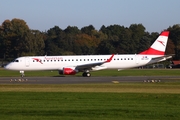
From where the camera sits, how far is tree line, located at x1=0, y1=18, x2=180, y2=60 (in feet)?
396

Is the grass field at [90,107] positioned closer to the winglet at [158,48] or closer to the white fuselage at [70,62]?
the white fuselage at [70,62]

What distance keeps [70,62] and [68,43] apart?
85969 millimetres

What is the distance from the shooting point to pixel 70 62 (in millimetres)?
55062

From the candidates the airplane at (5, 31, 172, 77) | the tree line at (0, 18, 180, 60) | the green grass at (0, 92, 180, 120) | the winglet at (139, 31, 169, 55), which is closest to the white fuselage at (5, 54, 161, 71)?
the airplane at (5, 31, 172, 77)

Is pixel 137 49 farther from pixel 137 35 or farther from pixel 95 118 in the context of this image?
pixel 95 118

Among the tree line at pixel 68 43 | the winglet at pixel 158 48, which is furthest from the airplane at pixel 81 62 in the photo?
the tree line at pixel 68 43

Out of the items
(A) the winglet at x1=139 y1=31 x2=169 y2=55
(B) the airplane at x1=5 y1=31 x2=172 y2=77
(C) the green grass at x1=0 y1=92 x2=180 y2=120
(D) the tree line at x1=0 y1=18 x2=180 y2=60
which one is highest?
(D) the tree line at x1=0 y1=18 x2=180 y2=60

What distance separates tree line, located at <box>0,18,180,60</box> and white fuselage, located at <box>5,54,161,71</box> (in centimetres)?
5681

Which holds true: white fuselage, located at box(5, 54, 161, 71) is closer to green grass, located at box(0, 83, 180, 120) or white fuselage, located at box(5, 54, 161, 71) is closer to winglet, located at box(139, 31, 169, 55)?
winglet, located at box(139, 31, 169, 55)

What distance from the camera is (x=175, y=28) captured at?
125750 mm

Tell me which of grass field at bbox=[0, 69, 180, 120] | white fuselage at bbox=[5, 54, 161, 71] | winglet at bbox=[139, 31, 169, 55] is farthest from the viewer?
winglet at bbox=[139, 31, 169, 55]

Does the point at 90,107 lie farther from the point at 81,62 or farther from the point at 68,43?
the point at 68,43

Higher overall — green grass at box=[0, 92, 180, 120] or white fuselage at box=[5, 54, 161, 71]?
white fuselage at box=[5, 54, 161, 71]

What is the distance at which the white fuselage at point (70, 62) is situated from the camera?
5488 centimetres
